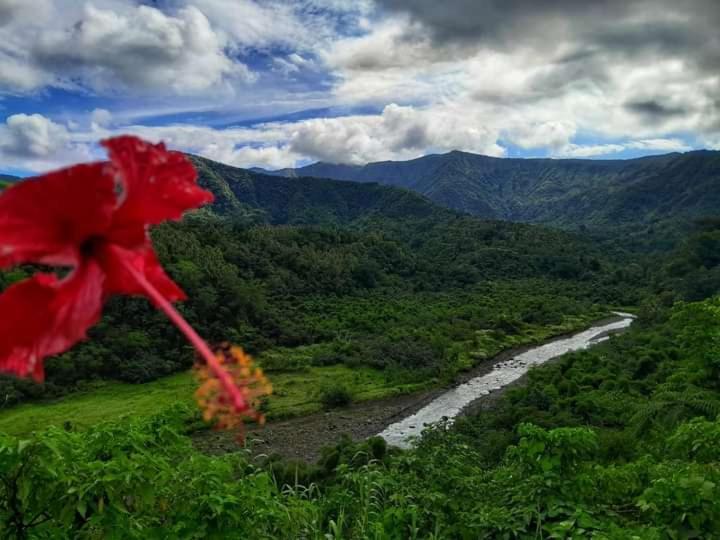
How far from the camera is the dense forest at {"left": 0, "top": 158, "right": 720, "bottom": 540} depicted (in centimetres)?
350

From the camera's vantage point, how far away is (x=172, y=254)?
51.5m

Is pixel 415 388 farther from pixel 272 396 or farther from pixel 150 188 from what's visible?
pixel 150 188

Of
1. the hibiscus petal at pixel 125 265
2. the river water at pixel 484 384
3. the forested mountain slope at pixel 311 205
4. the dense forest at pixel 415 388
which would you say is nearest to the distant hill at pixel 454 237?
the forested mountain slope at pixel 311 205

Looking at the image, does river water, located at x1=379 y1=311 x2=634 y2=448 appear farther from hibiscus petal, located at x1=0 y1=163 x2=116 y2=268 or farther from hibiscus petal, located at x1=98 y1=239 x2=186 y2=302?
hibiscus petal, located at x1=0 y1=163 x2=116 y2=268

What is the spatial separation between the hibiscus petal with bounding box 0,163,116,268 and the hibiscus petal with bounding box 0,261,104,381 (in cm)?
3

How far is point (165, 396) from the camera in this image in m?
33.6

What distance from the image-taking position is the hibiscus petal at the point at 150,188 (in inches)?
32.9

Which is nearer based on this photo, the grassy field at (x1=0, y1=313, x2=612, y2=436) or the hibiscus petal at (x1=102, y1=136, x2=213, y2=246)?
the hibiscus petal at (x1=102, y1=136, x2=213, y2=246)

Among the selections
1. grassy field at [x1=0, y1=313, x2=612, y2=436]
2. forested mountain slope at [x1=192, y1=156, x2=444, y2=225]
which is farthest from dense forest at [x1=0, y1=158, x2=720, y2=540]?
forested mountain slope at [x1=192, y1=156, x2=444, y2=225]

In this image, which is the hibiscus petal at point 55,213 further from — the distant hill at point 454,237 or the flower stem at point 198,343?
the distant hill at point 454,237

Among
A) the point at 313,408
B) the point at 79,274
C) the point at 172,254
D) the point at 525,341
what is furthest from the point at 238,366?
the point at 172,254

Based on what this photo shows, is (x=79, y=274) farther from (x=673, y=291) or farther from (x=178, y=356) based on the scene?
(x=673, y=291)

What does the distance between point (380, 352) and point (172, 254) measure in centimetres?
2150

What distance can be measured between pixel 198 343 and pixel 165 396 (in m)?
35.2
